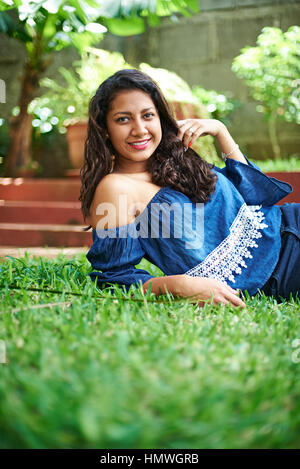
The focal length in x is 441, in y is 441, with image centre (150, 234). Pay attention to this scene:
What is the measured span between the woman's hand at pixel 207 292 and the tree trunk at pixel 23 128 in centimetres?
359

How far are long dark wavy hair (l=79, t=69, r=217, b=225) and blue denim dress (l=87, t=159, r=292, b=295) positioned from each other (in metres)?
0.05

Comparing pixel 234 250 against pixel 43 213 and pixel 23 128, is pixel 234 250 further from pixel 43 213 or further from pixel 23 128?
pixel 23 128

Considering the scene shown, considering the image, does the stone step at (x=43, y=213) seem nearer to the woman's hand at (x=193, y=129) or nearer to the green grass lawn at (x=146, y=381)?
the woman's hand at (x=193, y=129)

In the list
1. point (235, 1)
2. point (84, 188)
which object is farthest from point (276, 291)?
point (235, 1)

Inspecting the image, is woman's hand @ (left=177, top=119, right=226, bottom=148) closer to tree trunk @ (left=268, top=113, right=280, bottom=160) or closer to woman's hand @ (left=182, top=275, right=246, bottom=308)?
woman's hand @ (left=182, top=275, right=246, bottom=308)

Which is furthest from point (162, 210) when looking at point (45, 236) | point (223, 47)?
point (223, 47)

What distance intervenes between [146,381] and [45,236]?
2784mm

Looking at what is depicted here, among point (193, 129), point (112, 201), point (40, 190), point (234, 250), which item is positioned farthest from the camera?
point (40, 190)

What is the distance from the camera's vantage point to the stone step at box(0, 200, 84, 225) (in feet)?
12.4

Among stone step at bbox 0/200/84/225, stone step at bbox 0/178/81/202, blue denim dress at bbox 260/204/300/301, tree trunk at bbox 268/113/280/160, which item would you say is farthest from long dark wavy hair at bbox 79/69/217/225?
tree trunk at bbox 268/113/280/160

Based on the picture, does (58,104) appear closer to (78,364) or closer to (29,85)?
(29,85)

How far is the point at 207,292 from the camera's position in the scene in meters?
1.53

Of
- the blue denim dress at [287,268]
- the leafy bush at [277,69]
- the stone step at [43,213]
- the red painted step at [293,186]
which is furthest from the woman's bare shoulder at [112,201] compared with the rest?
the leafy bush at [277,69]

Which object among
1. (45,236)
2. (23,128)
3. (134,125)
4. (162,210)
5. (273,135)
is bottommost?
(45,236)
